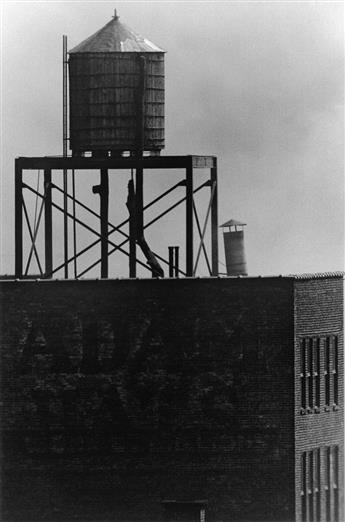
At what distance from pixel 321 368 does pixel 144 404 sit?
4.83 m

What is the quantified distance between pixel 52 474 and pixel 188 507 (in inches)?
129

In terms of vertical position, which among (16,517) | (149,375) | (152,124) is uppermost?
(152,124)

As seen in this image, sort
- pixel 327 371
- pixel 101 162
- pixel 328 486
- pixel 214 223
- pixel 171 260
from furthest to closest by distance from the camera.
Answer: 1. pixel 214 223
2. pixel 171 260
3. pixel 101 162
4. pixel 328 486
5. pixel 327 371

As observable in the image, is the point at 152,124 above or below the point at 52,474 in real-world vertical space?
above

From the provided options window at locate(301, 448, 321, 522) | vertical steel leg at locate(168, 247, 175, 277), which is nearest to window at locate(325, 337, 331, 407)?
window at locate(301, 448, 321, 522)

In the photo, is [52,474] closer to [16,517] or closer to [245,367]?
[16,517]

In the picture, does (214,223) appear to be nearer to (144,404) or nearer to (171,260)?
(171,260)

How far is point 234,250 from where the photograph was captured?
180ft

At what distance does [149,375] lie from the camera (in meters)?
50.3

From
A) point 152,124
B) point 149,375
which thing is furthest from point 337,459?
point 152,124

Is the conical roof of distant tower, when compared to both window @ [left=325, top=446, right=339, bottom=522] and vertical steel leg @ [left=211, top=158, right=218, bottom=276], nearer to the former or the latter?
vertical steel leg @ [left=211, top=158, right=218, bottom=276]

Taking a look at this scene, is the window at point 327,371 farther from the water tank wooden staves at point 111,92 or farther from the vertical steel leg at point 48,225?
the vertical steel leg at point 48,225

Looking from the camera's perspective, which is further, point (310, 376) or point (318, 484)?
point (318, 484)

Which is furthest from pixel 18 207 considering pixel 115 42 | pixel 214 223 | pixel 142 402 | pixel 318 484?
pixel 318 484
